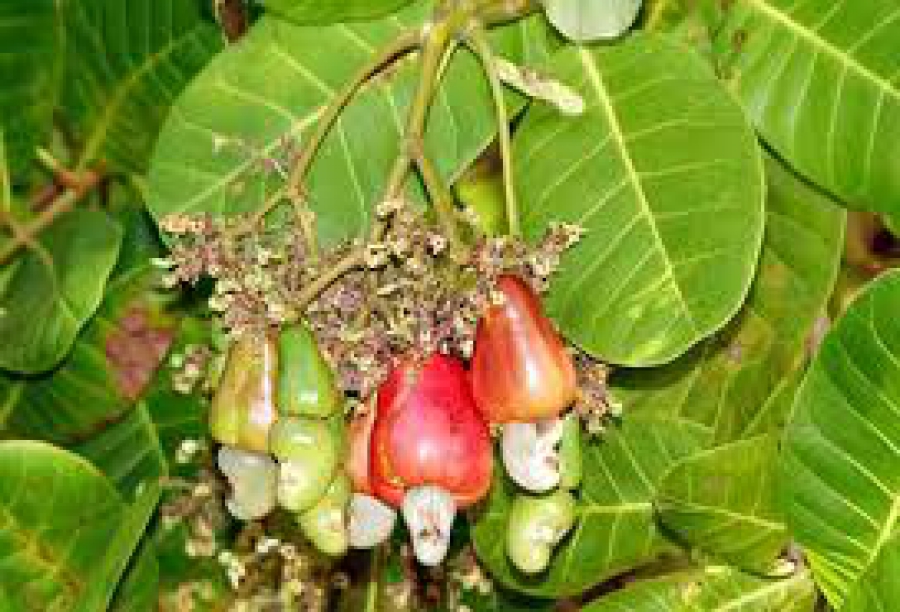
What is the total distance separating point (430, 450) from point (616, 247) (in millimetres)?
300

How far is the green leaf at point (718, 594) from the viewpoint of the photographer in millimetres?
1951

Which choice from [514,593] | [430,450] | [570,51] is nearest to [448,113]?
[570,51]

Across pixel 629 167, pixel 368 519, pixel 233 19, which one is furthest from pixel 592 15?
pixel 368 519

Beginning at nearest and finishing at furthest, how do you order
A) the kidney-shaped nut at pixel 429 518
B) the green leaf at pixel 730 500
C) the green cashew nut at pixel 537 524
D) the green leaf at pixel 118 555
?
the kidney-shaped nut at pixel 429 518 → the green cashew nut at pixel 537 524 → the green leaf at pixel 730 500 → the green leaf at pixel 118 555

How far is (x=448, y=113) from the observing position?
1884 mm

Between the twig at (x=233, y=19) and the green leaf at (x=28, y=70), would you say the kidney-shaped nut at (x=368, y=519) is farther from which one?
the green leaf at (x=28, y=70)

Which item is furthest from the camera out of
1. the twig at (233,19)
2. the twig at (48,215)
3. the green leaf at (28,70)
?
the twig at (48,215)

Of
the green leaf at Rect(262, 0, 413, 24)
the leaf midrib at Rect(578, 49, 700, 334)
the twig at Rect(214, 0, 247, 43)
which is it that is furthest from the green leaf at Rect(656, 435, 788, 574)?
the twig at Rect(214, 0, 247, 43)

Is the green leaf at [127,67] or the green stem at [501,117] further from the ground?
the green stem at [501,117]

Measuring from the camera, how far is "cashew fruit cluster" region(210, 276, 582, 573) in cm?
162

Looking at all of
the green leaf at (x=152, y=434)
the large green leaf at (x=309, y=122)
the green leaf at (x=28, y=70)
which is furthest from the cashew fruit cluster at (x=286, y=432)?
the green leaf at (x=28, y=70)

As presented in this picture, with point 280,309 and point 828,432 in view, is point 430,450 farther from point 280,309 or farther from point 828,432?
point 828,432

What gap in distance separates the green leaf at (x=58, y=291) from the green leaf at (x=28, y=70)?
93 mm

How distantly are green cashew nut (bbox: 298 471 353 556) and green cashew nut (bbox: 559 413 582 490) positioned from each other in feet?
0.54
